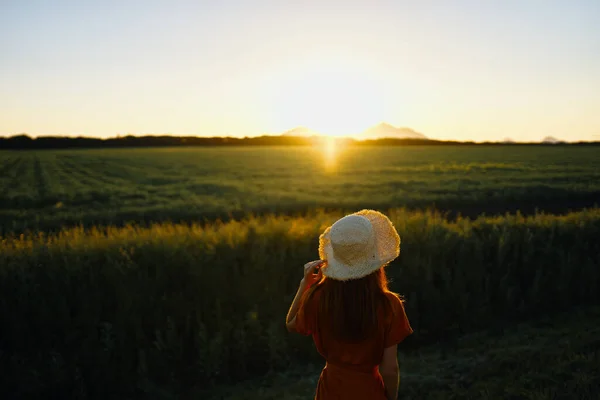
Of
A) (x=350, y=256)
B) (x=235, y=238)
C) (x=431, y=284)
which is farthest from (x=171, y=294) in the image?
(x=350, y=256)

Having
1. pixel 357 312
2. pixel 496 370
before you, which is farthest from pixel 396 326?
pixel 496 370

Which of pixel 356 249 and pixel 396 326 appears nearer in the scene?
pixel 356 249

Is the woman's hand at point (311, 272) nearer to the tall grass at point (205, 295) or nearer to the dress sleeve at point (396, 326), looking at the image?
the dress sleeve at point (396, 326)

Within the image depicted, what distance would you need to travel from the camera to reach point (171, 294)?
8.23 m

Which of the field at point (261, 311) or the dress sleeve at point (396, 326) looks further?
the field at point (261, 311)

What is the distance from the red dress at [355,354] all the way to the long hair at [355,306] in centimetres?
6

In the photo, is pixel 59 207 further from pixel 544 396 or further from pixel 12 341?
pixel 544 396

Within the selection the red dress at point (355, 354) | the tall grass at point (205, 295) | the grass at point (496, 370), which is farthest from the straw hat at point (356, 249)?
the tall grass at point (205, 295)

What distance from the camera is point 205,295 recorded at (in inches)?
329

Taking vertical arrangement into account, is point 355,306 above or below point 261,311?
above

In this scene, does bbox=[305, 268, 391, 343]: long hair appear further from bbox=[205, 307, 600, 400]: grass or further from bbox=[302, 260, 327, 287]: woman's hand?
bbox=[205, 307, 600, 400]: grass

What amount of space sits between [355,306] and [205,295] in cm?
598

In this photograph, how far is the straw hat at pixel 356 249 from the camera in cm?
271

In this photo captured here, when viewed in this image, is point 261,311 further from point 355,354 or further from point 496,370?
point 355,354
